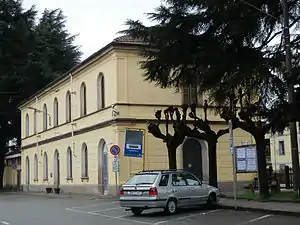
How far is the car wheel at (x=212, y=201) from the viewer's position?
22592mm

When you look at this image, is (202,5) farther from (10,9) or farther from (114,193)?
(10,9)

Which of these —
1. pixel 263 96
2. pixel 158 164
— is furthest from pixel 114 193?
pixel 263 96

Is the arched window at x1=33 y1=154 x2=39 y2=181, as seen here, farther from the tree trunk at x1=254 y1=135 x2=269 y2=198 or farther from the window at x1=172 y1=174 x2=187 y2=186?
the window at x1=172 y1=174 x2=187 y2=186

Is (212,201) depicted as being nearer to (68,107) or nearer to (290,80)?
(290,80)

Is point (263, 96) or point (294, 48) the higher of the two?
point (294, 48)

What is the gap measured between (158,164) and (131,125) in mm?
3110

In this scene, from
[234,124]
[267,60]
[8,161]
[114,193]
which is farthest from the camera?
[8,161]

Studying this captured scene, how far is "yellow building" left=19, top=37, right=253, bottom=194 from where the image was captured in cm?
3503

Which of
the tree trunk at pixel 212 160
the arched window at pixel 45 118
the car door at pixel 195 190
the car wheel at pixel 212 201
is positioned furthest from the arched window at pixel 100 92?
the car door at pixel 195 190

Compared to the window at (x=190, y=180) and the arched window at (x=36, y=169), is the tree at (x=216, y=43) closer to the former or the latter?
the window at (x=190, y=180)

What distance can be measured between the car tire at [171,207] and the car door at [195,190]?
98 centimetres

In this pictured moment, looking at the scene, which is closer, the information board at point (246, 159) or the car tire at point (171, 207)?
the car tire at point (171, 207)

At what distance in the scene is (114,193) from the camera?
113 ft

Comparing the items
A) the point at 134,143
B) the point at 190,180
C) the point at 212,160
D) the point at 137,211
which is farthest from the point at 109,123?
the point at 137,211
